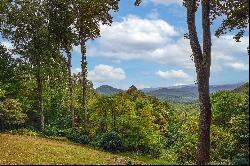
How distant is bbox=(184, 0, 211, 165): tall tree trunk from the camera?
1051 inches

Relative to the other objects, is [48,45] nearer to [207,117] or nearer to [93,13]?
[93,13]

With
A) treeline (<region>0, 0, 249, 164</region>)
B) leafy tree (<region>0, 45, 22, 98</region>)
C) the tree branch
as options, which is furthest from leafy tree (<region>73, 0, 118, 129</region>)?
the tree branch

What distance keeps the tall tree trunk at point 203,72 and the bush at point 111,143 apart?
69.7ft

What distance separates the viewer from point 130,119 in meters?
56.9

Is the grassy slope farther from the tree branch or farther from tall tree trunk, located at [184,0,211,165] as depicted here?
the tree branch

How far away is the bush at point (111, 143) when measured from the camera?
47.4 meters

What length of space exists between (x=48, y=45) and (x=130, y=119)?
19009mm

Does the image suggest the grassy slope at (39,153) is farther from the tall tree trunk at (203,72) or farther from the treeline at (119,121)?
the tall tree trunk at (203,72)

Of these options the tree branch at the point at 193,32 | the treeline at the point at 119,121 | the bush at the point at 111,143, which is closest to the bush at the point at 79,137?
the treeline at the point at 119,121

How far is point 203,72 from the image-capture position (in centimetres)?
2728

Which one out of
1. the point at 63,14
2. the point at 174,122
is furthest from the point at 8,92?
the point at 174,122

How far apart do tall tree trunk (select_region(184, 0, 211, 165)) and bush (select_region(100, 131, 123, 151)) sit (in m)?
21.3

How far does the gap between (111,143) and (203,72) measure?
22.0 metres

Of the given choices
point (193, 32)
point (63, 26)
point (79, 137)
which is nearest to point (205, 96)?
point (193, 32)
